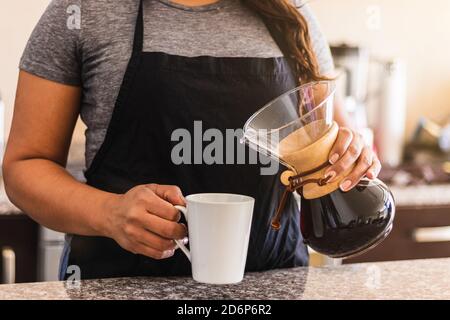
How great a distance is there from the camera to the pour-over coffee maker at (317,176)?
854 mm

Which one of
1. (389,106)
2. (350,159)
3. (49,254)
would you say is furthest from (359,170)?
(389,106)

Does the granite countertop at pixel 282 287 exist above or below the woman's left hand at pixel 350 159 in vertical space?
below

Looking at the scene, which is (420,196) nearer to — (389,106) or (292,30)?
(389,106)

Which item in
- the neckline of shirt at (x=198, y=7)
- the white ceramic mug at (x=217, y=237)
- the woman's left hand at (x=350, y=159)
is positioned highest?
the neckline of shirt at (x=198, y=7)

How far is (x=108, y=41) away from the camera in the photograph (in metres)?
1.09

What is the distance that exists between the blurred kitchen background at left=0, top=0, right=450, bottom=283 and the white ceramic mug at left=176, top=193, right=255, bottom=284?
1.11 meters

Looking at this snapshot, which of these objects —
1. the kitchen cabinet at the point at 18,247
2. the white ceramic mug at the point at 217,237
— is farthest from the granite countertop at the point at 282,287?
the kitchen cabinet at the point at 18,247

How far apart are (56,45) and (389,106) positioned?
66.9 inches

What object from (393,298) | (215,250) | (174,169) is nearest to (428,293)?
(393,298)

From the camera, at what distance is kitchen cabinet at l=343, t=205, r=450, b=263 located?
2.17 meters

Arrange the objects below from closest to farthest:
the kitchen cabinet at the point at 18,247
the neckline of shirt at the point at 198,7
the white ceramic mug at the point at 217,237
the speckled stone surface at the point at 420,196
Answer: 1. the white ceramic mug at the point at 217,237
2. the neckline of shirt at the point at 198,7
3. the kitchen cabinet at the point at 18,247
4. the speckled stone surface at the point at 420,196

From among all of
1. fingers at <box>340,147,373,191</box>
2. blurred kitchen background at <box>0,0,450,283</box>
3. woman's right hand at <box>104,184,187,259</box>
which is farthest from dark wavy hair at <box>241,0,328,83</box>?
blurred kitchen background at <box>0,0,450,283</box>

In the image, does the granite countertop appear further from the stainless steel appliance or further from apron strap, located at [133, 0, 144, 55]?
the stainless steel appliance

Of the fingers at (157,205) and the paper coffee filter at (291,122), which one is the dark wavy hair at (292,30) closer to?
the paper coffee filter at (291,122)
